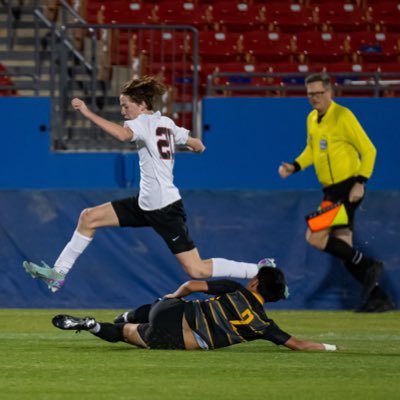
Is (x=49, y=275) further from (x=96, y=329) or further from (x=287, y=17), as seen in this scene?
(x=287, y=17)

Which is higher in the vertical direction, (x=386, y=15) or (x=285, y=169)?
(x=386, y=15)

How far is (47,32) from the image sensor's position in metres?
16.8

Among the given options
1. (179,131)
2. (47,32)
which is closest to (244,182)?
(47,32)

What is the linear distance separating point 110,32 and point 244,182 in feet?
8.03

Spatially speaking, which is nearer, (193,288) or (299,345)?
(299,345)

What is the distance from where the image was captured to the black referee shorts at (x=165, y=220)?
32.7 feet

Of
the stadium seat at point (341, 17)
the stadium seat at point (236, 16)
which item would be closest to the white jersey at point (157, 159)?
the stadium seat at point (236, 16)

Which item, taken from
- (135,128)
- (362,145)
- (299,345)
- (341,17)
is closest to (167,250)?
(362,145)

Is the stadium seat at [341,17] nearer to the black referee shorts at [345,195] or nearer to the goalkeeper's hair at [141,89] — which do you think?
the black referee shorts at [345,195]

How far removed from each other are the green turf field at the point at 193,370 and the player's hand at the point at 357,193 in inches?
86.6

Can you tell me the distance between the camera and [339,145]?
12.5 metres

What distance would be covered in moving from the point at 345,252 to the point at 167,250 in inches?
73.5

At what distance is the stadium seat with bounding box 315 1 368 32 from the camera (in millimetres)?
18531

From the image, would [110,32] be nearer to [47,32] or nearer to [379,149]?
[47,32]
